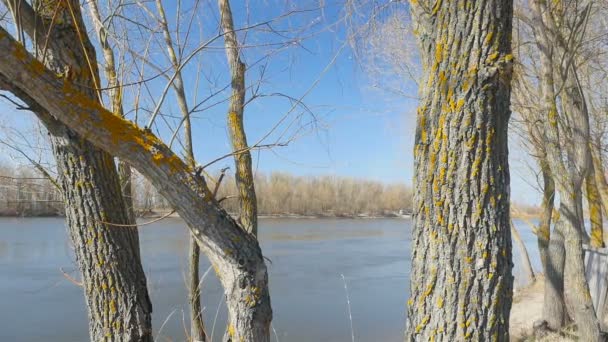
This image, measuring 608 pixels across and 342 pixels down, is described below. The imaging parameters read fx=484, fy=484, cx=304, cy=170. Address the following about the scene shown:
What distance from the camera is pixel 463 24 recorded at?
5.23 feet

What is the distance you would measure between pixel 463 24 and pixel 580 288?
10.3ft

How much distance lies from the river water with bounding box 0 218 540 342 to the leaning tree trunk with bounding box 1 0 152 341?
4.41ft

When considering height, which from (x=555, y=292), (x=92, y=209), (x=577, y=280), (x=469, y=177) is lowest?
(x=555, y=292)

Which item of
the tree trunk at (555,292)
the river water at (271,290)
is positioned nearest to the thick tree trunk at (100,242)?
the river water at (271,290)

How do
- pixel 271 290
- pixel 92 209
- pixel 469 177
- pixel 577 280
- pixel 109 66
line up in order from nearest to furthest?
pixel 469 177 → pixel 92 209 → pixel 109 66 → pixel 577 280 → pixel 271 290

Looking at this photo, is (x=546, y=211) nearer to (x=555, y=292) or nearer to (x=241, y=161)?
(x=555, y=292)

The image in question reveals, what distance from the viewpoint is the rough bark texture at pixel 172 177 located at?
1.56m

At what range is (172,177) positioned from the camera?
1.69 metres

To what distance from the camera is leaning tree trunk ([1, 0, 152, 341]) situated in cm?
220

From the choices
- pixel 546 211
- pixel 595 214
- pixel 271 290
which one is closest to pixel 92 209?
pixel 546 211

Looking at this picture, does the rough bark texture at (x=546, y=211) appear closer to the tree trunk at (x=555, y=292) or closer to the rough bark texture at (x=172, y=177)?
the tree trunk at (x=555, y=292)

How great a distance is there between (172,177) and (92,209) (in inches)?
31.1

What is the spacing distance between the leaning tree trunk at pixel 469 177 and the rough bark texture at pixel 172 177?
25.2 inches

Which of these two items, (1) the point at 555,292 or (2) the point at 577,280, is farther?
(1) the point at 555,292
